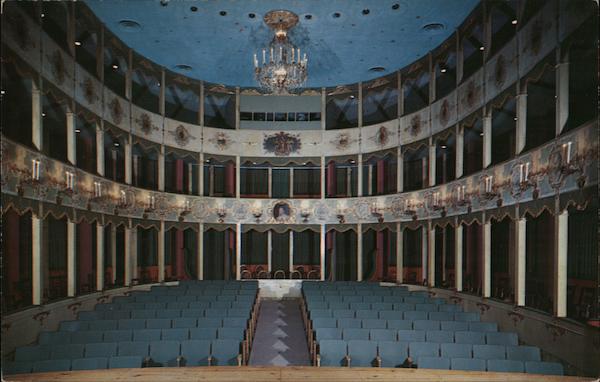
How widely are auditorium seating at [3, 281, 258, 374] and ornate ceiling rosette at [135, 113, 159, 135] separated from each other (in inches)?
280

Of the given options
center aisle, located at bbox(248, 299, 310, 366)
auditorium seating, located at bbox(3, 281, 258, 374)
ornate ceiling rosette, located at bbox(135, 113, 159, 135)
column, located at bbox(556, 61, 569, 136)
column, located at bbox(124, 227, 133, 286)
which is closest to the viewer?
auditorium seating, located at bbox(3, 281, 258, 374)

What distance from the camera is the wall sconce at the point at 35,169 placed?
8500mm

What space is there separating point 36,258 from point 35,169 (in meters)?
1.84

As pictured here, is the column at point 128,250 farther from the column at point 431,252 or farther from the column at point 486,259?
the column at point 486,259

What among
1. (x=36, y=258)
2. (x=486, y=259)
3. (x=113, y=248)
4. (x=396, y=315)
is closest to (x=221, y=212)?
(x=113, y=248)

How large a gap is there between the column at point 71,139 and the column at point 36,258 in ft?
7.38

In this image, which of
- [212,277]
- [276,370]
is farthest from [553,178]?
[212,277]

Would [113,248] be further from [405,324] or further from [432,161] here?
[432,161]

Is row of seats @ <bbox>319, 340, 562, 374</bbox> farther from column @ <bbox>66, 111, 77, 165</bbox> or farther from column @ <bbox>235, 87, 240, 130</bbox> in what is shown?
column @ <bbox>235, 87, 240, 130</bbox>

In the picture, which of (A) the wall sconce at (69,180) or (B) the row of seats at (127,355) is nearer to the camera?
(B) the row of seats at (127,355)

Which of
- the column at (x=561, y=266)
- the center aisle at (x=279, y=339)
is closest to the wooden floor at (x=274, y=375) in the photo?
the column at (x=561, y=266)

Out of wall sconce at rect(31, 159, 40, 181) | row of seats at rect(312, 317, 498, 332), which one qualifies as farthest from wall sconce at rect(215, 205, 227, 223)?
row of seats at rect(312, 317, 498, 332)

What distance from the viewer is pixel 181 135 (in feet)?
59.4

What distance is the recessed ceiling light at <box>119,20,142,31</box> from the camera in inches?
512
